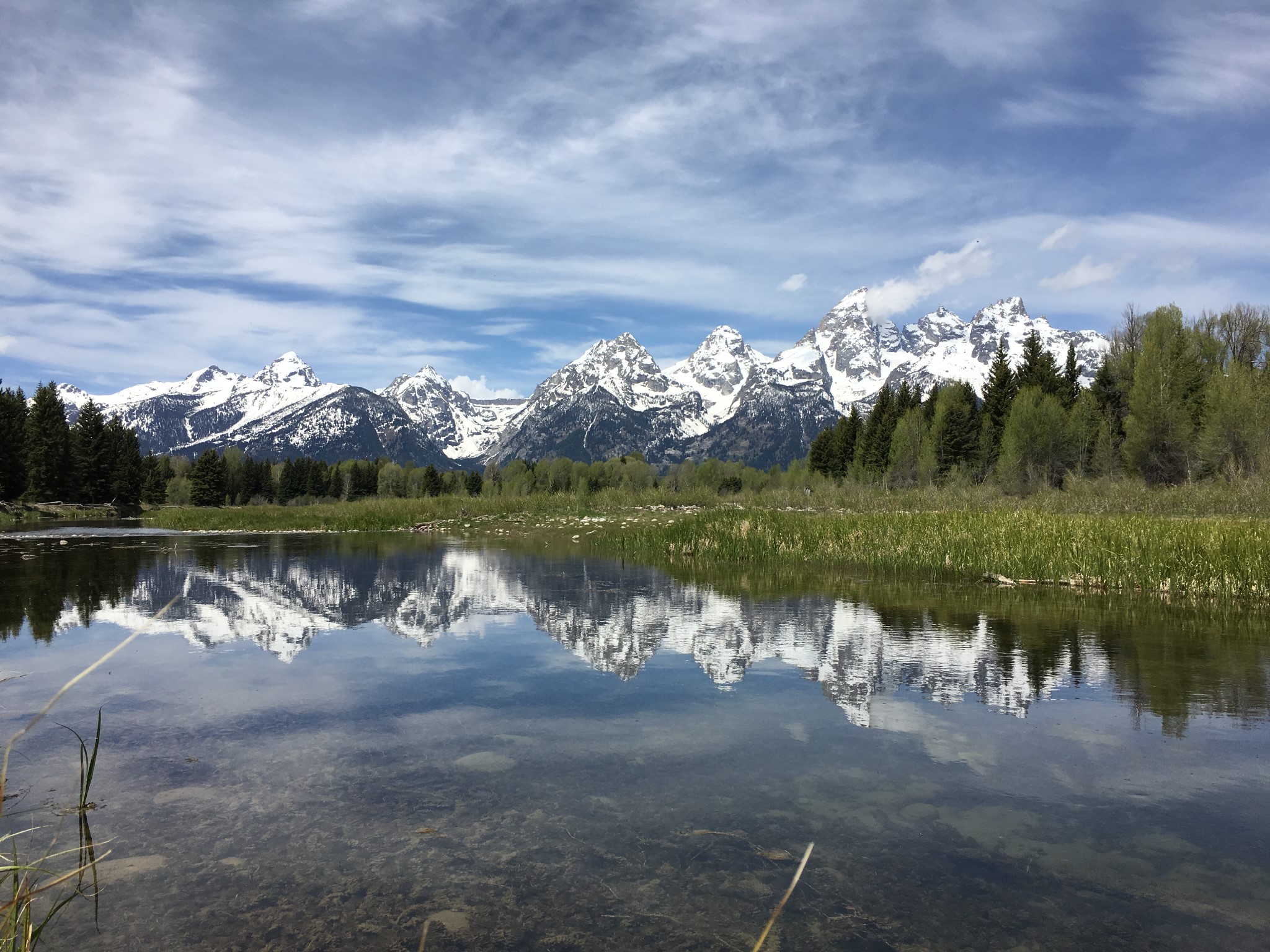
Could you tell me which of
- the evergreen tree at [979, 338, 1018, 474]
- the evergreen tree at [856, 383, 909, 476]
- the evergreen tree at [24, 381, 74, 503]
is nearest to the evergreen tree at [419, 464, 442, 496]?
the evergreen tree at [24, 381, 74, 503]

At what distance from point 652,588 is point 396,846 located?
11364mm

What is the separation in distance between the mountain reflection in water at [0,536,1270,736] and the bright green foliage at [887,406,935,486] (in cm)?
6857

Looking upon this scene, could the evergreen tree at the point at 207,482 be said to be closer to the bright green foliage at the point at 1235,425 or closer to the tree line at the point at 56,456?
the tree line at the point at 56,456

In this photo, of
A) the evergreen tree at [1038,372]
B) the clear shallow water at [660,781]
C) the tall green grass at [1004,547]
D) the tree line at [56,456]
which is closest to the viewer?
the clear shallow water at [660,781]

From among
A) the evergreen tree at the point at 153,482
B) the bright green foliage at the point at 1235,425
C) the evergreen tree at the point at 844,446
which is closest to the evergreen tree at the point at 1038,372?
the bright green foliage at the point at 1235,425

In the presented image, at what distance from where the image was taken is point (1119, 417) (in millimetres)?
69312

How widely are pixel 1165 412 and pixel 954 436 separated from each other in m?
24.6

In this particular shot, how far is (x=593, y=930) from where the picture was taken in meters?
3.48

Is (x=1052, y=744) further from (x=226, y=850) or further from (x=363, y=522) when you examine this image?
(x=363, y=522)

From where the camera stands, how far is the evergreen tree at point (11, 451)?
214 feet

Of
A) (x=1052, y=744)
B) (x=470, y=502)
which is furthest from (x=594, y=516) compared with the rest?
(x=1052, y=744)

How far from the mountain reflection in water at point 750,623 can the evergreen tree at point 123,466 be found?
258ft

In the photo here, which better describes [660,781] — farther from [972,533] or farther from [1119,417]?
[1119,417]

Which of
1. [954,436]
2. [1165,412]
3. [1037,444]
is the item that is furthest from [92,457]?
[1165,412]
